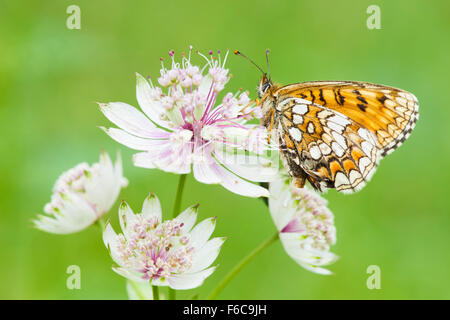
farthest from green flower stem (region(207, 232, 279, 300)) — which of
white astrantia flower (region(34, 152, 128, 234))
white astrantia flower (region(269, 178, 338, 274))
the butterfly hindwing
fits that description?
white astrantia flower (region(34, 152, 128, 234))

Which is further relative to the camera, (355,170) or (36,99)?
(36,99)

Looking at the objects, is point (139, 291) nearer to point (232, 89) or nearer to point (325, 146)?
point (325, 146)

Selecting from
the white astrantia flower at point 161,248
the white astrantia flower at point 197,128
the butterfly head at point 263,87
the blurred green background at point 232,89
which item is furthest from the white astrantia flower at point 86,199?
the blurred green background at point 232,89

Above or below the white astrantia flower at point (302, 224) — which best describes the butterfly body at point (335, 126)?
above

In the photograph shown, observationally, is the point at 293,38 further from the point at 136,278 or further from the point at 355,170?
the point at 136,278

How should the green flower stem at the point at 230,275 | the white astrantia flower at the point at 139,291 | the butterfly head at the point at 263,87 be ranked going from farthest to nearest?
the butterfly head at the point at 263,87 → the white astrantia flower at the point at 139,291 → the green flower stem at the point at 230,275

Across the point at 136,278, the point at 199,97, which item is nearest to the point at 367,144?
the point at 199,97

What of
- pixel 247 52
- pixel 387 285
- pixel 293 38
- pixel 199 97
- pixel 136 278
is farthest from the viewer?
pixel 293 38

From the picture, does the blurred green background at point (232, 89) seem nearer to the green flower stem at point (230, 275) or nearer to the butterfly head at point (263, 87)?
the butterfly head at point (263, 87)
